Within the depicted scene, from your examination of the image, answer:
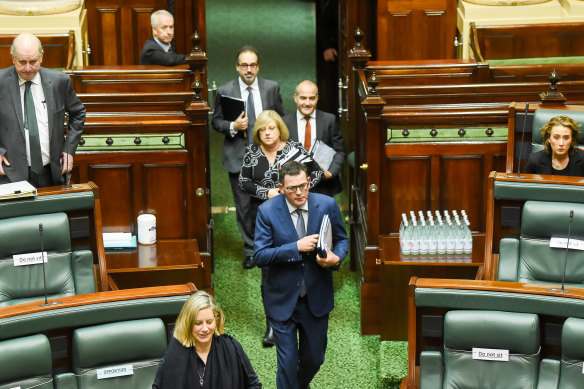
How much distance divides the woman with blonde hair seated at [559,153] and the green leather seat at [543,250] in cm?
47

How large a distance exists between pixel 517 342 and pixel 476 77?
9.50 ft

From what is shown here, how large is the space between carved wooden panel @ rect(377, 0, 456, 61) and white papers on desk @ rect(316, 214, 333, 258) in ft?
13.4

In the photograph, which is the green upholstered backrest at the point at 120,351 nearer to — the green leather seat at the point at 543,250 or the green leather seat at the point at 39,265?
the green leather seat at the point at 39,265

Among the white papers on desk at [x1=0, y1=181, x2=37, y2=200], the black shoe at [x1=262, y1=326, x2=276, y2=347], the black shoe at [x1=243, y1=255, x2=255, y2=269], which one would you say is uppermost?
the white papers on desk at [x1=0, y1=181, x2=37, y2=200]

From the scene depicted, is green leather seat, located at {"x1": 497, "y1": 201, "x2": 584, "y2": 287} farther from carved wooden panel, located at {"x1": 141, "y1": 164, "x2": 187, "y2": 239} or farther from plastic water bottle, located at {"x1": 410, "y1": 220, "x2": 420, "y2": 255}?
carved wooden panel, located at {"x1": 141, "y1": 164, "x2": 187, "y2": 239}

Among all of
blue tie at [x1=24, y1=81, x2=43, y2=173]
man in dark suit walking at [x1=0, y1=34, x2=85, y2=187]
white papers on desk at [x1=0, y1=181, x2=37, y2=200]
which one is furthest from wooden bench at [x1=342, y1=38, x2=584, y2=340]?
white papers on desk at [x1=0, y1=181, x2=37, y2=200]

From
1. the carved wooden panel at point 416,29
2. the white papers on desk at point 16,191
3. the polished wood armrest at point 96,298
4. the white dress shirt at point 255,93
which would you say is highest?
the carved wooden panel at point 416,29

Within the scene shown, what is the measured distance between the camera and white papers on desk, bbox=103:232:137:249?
19.0 feet

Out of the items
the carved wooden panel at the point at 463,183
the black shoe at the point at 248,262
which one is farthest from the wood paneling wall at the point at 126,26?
the carved wooden panel at the point at 463,183

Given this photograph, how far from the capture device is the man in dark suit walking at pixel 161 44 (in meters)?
7.18

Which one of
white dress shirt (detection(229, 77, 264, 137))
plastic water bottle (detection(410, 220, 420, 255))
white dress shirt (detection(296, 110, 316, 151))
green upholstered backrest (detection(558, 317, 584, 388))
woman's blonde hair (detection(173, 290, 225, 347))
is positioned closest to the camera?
woman's blonde hair (detection(173, 290, 225, 347))

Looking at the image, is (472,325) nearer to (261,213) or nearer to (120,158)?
A: (261,213)

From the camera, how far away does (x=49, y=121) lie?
5.33 meters

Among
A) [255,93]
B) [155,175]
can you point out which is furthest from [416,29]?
[155,175]
